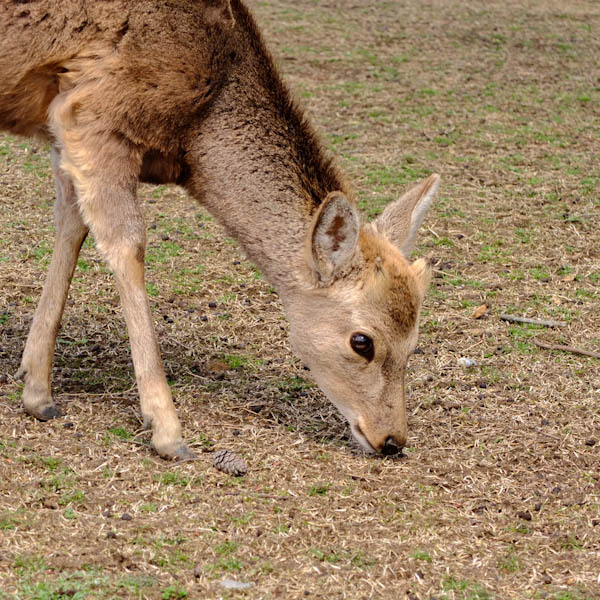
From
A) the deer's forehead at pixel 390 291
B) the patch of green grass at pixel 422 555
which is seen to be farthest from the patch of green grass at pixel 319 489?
the deer's forehead at pixel 390 291

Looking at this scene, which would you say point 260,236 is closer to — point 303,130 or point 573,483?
point 303,130

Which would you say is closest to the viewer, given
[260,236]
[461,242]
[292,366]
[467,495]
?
[467,495]

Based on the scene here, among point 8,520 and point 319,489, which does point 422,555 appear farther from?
point 8,520

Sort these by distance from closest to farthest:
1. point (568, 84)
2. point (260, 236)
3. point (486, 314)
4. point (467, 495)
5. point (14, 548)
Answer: point (14, 548)
point (467, 495)
point (260, 236)
point (486, 314)
point (568, 84)

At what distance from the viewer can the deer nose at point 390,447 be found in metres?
5.44

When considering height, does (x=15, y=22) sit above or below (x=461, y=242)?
above

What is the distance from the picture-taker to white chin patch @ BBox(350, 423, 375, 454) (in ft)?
18.0

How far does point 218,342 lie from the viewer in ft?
22.6

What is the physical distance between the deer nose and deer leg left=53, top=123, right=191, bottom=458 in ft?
3.32

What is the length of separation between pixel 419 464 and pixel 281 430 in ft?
2.58

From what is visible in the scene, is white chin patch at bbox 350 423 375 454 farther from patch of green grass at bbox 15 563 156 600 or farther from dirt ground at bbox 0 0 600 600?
patch of green grass at bbox 15 563 156 600

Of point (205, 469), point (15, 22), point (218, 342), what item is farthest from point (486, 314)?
point (15, 22)

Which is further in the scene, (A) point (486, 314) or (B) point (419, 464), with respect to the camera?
(A) point (486, 314)

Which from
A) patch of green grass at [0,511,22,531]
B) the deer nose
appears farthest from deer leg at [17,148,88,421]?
the deer nose
